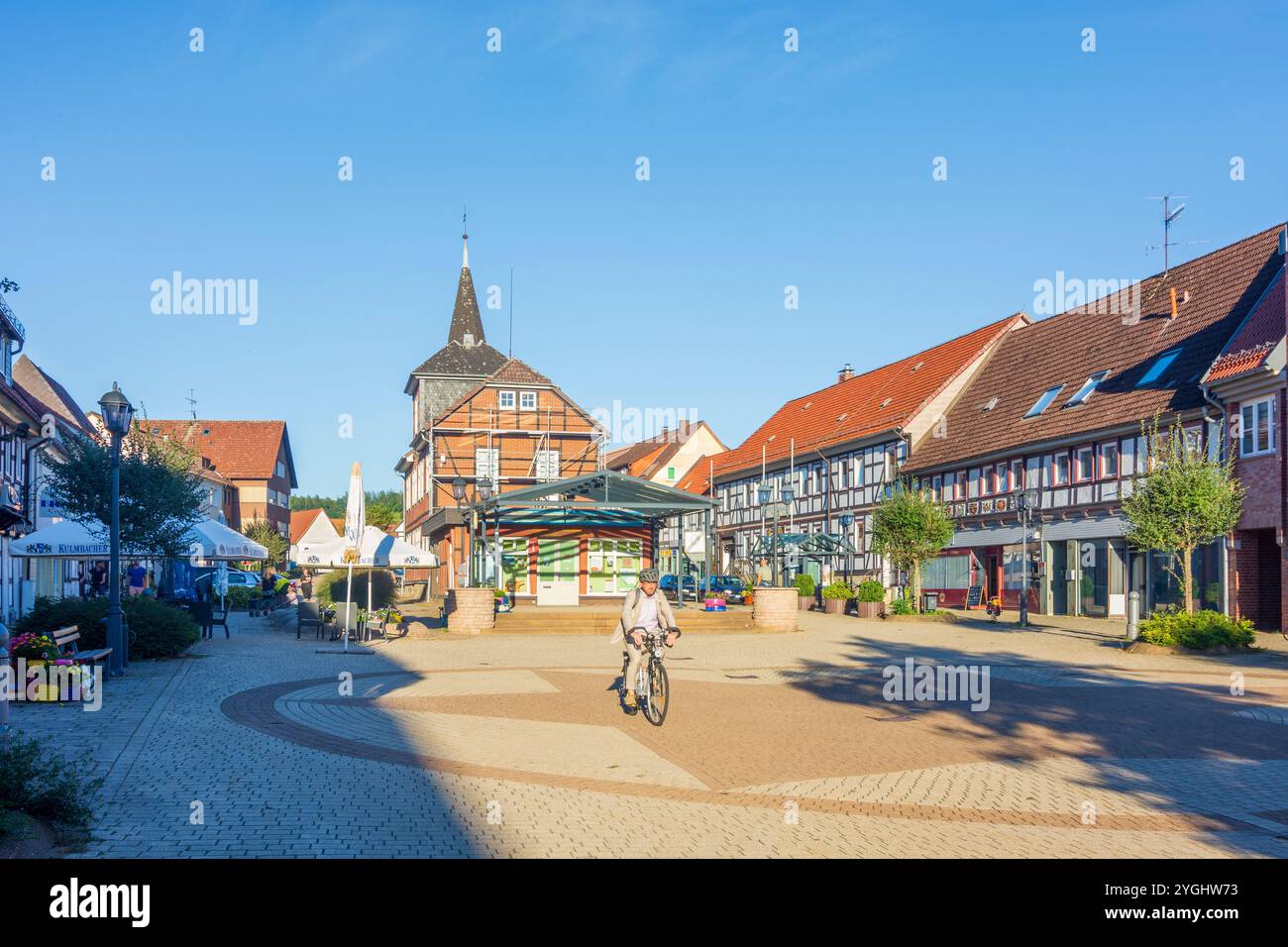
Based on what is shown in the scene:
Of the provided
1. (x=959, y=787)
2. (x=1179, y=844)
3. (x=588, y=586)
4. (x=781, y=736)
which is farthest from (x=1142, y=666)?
(x=588, y=586)

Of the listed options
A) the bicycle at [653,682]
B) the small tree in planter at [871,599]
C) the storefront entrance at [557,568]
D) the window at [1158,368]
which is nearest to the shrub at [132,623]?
the bicycle at [653,682]

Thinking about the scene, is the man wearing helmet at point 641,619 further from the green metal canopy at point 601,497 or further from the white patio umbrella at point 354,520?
the green metal canopy at point 601,497

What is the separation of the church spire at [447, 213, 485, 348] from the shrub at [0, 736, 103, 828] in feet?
202

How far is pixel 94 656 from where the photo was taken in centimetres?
1573

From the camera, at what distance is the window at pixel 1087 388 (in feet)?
123

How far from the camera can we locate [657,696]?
13.2 meters

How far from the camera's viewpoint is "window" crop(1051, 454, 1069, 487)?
37500 millimetres

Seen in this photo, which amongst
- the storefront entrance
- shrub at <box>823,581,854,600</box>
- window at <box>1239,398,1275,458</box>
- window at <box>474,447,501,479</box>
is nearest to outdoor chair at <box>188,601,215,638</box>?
the storefront entrance

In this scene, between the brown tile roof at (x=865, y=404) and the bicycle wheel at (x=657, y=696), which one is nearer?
the bicycle wheel at (x=657, y=696)

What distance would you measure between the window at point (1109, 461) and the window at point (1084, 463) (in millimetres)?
430

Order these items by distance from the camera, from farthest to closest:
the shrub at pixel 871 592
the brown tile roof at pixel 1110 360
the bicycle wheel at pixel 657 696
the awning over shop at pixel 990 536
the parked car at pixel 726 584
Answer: the parked car at pixel 726 584 → the awning over shop at pixel 990 536 → the shrub at pixel 871 592 → the brown tile roof at pixel 1110 360 → the bicycle wheel at pixel 657 696

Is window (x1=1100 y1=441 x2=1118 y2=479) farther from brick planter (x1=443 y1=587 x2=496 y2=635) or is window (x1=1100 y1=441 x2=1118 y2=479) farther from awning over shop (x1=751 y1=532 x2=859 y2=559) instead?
brick planter (x1=443 y1=587 x2=496 y2=635)
